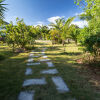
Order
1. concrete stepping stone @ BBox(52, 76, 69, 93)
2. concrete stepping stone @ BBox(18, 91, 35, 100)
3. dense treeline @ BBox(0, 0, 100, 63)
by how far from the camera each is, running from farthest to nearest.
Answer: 1. dense treeline @ BBox(0, 0, 100, 63)
2. concrete stepping stone @ BBox(52, 76, 69, 93)
3. concrete stepping stone @ BBox(18, 91, 35, 100)

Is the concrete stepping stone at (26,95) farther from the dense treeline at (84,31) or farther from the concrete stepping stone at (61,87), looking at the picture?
the dense treeline at (84,31)

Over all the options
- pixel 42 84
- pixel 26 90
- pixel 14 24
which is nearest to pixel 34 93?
pixel 26 90

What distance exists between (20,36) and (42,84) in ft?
29.6

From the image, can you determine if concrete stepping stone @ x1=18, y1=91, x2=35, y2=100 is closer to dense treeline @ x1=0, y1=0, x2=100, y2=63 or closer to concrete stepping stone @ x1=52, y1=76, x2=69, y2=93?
concrete stepping stone @ x1=52, y1=76, x2=69, y2=93

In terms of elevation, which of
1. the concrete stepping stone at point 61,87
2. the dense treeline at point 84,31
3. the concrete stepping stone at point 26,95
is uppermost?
the dense treeline at point 84,31

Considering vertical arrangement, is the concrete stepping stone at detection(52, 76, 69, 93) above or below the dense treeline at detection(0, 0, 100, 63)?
below

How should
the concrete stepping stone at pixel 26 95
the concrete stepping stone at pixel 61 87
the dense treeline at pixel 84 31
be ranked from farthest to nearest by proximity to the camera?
the dense treeline at pixel 84 31 < the concrete stepping stone at pixel 61 87 < the concrete stepping stone at pixel 26 95

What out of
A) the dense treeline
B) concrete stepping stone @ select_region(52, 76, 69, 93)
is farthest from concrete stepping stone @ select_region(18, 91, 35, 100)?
the dense treeline

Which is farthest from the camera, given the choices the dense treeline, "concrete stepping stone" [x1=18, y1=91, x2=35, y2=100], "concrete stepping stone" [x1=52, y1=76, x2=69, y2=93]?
the dense treeline

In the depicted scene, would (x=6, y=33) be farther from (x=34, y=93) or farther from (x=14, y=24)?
(x=34, y=93)

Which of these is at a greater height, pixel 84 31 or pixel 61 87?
pixel 84 31

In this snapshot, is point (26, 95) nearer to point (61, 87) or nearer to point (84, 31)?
point (61, 87)

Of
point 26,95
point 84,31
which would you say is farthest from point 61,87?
point 84,31

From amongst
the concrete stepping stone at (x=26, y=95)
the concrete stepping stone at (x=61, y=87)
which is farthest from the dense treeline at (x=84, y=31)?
the concrete stepping stone at (x=26, y=95)
